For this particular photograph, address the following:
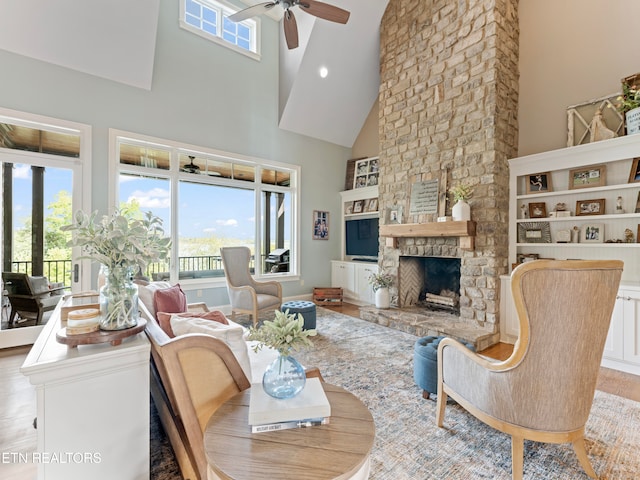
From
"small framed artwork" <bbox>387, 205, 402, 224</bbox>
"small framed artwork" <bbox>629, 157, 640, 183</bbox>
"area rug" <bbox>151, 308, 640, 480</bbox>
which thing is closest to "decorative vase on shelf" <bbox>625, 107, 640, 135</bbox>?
"small framed artwork" <bbox>629, 157, 640, 183</bbox>

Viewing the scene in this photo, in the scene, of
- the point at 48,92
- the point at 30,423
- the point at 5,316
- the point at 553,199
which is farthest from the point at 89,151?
the point at 553,199

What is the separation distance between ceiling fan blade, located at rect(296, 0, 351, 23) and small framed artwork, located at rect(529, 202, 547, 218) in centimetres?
338

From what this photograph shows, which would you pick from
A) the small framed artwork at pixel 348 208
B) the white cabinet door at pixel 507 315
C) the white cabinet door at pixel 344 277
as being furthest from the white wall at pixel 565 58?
the white cabinet door at pixel 344 277

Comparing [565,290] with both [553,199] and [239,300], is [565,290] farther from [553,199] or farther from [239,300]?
[239,300]

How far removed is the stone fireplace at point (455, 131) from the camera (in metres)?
3.90

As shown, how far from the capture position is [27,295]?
3.60 m

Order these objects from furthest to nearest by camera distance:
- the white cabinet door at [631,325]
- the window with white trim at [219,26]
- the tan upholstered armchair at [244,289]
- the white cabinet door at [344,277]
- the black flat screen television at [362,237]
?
the white cabinet door at [344,277]
the black flat screen television at [362,237]
the window with white trim at [219,26]
the tan upholstered armchair at [244,289]
the white cabinet door at [631,325]

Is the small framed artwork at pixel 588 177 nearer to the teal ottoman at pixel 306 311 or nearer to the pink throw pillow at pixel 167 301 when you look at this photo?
the teal ottoman at pixel 306 311

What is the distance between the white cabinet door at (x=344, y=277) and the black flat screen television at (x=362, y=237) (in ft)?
1.17

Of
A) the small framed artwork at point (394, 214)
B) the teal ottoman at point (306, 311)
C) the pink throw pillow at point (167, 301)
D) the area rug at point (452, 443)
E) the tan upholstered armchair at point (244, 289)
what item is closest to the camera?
the area rug at point (452, 443)

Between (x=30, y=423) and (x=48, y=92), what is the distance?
3705 mm

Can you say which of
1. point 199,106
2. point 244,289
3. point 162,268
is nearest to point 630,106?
point 244,289

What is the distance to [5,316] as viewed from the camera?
355 centimetres

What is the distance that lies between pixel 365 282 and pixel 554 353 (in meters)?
4.32
